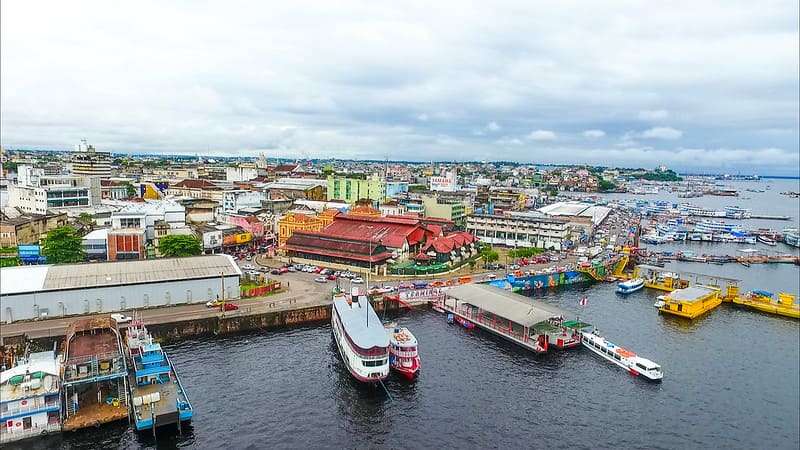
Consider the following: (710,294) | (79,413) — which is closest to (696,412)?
(710,294)

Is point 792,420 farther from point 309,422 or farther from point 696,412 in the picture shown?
point 309,422

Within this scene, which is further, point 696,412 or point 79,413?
point 696,412

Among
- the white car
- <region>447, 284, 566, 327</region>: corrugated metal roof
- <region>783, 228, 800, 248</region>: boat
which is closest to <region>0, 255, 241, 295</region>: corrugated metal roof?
the white car

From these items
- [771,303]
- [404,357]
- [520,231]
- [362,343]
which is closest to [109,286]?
[362,343]

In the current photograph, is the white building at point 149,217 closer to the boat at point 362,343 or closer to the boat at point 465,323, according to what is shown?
the boat at point 362,343

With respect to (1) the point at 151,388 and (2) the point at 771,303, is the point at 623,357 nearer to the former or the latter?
(2) the point at 771,303

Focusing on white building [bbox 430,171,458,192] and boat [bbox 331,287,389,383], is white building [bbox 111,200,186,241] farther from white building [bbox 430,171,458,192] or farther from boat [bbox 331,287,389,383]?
white building [bbox 430,171,458,192]
